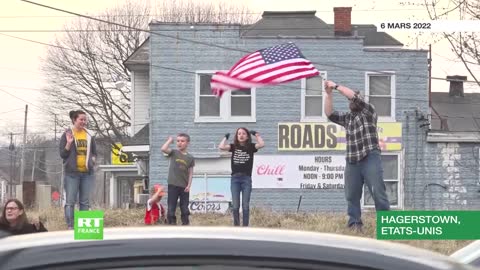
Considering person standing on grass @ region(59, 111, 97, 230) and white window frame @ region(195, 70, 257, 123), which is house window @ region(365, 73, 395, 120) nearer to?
white window frame @ region(195, 70, 257, 123)

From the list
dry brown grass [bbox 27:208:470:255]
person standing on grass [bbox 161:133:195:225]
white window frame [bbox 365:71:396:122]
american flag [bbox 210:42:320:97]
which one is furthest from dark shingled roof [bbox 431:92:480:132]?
american flag [bbox 210:42:320:97]

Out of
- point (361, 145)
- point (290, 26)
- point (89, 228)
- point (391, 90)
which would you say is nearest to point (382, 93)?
point (391, 90)

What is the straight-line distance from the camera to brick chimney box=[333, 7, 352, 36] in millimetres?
28219

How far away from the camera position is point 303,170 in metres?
27.4

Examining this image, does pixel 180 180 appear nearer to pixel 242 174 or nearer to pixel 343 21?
pixel 242 174

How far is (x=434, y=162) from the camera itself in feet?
91.0

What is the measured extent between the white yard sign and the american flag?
16.2 metres

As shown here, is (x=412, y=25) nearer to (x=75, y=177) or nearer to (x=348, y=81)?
(x=75, y=177)

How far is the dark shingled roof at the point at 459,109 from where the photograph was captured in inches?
1374

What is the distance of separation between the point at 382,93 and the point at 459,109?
35.5ft

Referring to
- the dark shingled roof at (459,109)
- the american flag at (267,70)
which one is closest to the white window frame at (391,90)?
the dark shingled roof at (459,109)

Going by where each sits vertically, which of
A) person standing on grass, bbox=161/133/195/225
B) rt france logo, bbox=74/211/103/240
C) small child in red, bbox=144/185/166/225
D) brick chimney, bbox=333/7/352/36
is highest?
brick chimney, bbox=333/7/352/36

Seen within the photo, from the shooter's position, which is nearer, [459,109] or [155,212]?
[155,212]

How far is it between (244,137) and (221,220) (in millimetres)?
2253
